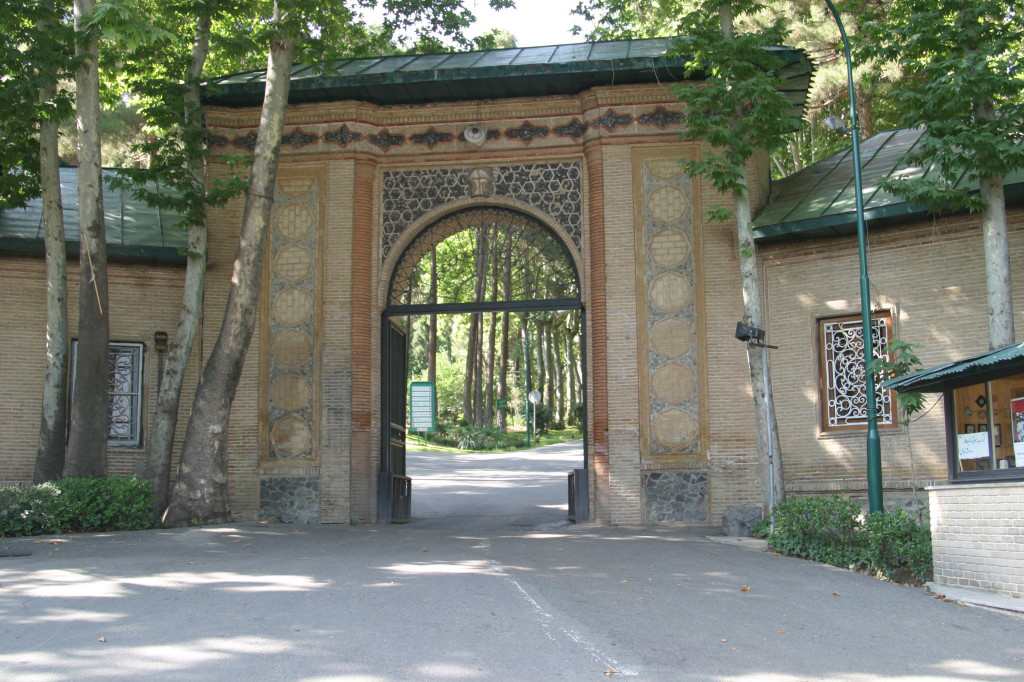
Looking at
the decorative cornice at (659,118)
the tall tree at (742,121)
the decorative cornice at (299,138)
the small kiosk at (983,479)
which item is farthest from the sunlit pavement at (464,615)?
the decorative cornice at (299,138)

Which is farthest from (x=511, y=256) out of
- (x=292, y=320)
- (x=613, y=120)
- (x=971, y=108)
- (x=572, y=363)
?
(x=572, y=363)

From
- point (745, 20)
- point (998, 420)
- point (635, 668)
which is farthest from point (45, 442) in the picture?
point (745, 20)

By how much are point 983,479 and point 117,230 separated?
1402 centimetres

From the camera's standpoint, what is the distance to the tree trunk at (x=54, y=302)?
1439 cm

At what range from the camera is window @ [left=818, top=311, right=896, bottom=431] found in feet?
47.6

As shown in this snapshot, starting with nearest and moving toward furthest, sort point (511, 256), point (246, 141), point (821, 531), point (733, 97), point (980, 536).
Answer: point (980, 536) → point (821, 531) → point (733, 97) → point (246, 141) → point (511, 256)

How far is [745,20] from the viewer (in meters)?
20.6

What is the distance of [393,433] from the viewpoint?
55.4ft

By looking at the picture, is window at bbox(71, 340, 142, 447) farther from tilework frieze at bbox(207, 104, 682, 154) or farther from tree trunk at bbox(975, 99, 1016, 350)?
tree trunk at bbox(975, 99, 1016, 350)

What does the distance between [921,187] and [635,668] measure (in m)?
8.02

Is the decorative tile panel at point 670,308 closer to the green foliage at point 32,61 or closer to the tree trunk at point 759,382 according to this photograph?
the tree trunk at point 759,382

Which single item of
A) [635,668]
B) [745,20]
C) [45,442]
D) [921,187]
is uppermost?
[745,20]

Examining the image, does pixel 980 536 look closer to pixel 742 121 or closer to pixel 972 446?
pixel 972 446

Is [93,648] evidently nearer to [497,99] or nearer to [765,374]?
[765,374]
